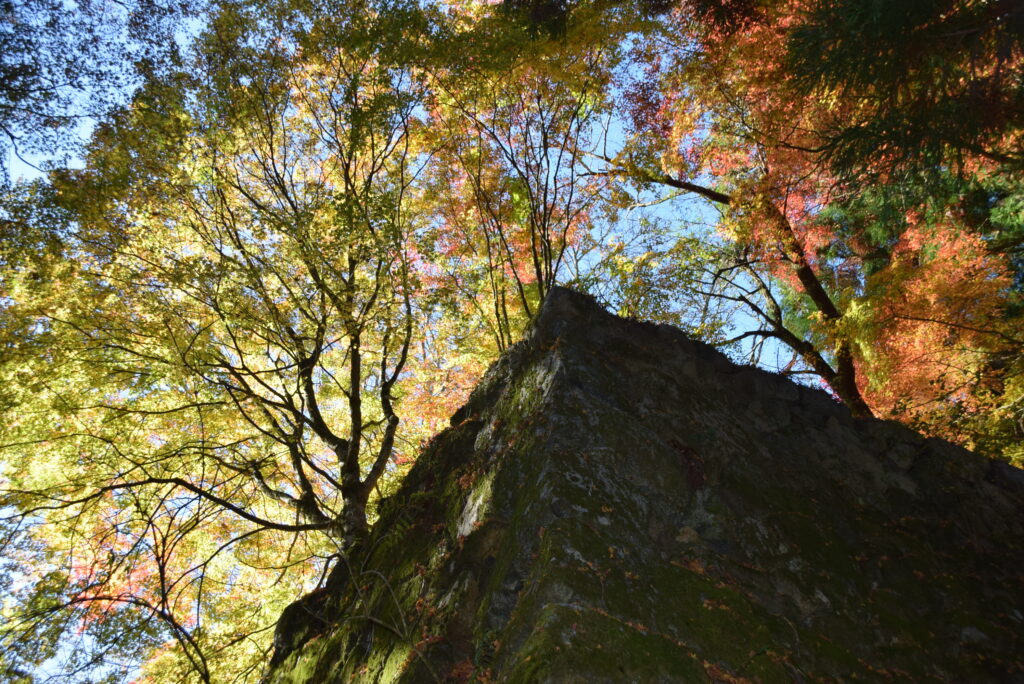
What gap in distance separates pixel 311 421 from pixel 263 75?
5.32 m

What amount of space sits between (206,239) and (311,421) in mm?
2883

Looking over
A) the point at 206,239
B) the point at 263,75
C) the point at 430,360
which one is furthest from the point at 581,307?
the point at 263,75

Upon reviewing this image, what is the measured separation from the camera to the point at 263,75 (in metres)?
8.25

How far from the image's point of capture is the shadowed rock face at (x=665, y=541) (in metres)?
3.35

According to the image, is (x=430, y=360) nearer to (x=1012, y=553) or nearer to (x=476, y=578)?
(x=476, y=578)

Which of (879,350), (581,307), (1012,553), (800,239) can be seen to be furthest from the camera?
(800,239)

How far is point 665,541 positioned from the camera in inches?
157

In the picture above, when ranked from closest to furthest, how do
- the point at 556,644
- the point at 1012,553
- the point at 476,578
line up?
1. the point at 556,644
2. the point at 476,578
3. the point at 1012,553

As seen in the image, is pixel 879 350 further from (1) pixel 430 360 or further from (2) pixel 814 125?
A: (1) pixel 430 360

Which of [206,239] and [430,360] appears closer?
[206,239]

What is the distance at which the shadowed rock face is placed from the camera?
3.35 m

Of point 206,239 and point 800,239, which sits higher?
point 800,239

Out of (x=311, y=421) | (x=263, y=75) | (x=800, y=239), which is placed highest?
(x=800, y=239)

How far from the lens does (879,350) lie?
9.42 meters
